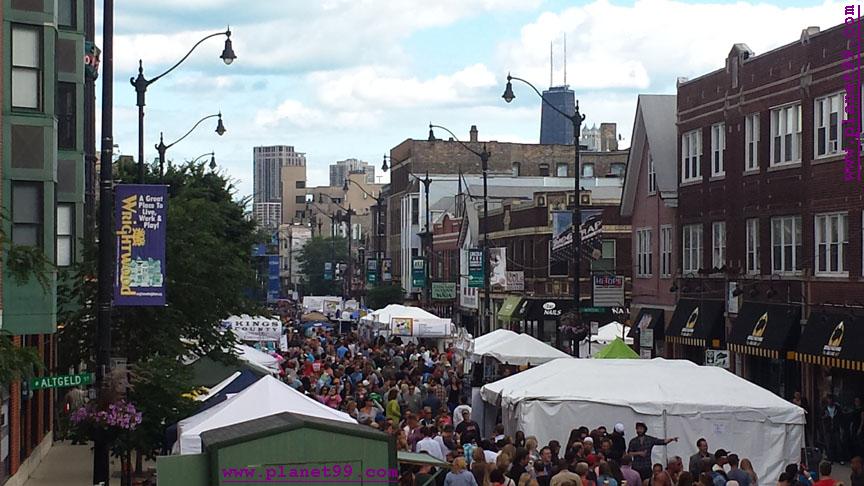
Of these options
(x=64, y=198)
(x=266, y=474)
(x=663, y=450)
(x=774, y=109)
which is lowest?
(x=663, y=450)

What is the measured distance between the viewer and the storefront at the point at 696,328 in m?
39.0

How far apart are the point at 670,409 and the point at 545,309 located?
39037 mm

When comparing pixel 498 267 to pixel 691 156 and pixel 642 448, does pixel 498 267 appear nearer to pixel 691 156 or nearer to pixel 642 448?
pixel 691 156

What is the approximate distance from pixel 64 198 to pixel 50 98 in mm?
5549

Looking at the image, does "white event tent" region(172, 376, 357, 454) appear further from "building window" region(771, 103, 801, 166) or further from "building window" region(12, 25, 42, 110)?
"building window" region(771, 103, 801, 166)

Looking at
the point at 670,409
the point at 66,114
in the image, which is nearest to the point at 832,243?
the point at 670,409


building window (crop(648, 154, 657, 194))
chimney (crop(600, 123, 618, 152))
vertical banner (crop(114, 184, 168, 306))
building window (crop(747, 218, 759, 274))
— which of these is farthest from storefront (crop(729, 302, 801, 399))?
chimney (crop(600, 123, 618, 152))

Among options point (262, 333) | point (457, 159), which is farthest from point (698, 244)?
point (457, 159)

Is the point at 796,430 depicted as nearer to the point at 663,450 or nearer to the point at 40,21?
the point at 663,450

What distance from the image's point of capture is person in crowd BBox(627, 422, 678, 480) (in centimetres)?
1988

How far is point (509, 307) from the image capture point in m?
64.8

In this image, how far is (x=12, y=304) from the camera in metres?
22.2

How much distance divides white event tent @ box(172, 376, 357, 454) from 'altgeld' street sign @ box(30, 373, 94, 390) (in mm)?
1364

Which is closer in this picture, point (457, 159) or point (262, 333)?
point (262, 333)
